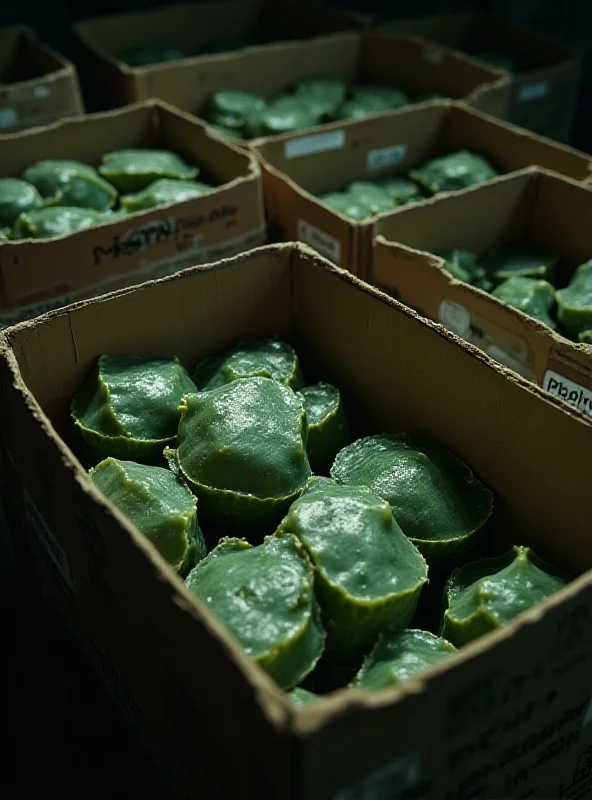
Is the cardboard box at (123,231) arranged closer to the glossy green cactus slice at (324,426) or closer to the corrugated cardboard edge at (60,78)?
the corrugated cardboard edge at (60,78)

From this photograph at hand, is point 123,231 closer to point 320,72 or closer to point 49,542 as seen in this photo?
point 49,542

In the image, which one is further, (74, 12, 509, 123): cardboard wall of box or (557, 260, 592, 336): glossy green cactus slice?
(74, 12, 509, 123): cardboard wall of box

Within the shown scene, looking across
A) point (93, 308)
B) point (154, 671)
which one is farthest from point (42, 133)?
point (154, 671)

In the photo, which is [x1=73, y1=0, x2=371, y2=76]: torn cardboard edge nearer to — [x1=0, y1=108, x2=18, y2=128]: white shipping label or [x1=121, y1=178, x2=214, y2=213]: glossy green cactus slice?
[x1=0, y1=108, x2=18, y2=128]: white shipping label

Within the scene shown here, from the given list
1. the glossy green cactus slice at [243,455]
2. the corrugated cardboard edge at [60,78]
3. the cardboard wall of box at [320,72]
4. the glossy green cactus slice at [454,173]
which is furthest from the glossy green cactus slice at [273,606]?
the cardboard wall of box at [320,72]

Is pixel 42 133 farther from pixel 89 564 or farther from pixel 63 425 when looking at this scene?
pixel 89 564

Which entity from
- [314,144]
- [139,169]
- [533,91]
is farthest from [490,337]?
[533,91]

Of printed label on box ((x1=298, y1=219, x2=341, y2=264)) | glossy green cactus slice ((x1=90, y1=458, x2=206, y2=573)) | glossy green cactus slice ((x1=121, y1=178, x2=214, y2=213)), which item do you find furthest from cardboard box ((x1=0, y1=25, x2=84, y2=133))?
glossy green cactus slice ((x1=90, y1=458, x2=206, y2=573))
